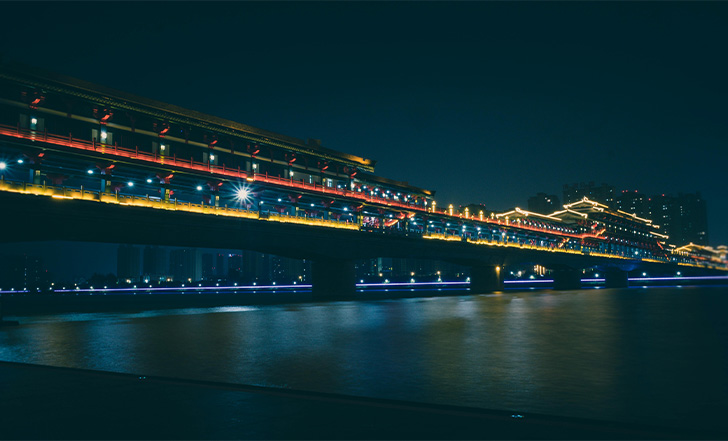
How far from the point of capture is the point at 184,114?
6056 cm

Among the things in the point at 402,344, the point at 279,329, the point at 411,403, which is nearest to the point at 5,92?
the point at 279,329

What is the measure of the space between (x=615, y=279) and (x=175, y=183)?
126512 millimetres

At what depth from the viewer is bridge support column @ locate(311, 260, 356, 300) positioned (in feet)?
233

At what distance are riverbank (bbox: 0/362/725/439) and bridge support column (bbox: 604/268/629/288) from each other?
152 metres

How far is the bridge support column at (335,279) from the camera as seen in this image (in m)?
71.1

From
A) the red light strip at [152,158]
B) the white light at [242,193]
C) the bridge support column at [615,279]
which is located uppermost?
the red light strip at [152,158]

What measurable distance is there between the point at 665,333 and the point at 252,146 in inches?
2336

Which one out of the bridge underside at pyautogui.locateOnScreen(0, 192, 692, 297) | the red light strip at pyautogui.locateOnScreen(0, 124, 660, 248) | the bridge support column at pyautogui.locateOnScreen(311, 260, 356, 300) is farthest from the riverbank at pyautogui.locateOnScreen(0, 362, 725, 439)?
the bridge support column at pyautogui.locateOnScreen(311, 260, 356, 300)

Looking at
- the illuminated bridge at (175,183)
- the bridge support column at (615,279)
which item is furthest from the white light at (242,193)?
the bridge support column at (615,279)

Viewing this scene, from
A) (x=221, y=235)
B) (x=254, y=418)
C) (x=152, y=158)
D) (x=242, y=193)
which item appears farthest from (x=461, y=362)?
(x=242, y=193)

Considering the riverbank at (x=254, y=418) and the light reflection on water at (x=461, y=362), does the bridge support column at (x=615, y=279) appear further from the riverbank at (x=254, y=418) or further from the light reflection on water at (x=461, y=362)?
the riverbank at (x=254, y=418)

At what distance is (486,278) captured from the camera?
330ft

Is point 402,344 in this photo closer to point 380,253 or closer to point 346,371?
point 346,371

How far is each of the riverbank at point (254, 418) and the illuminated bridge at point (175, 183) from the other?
3828cm
